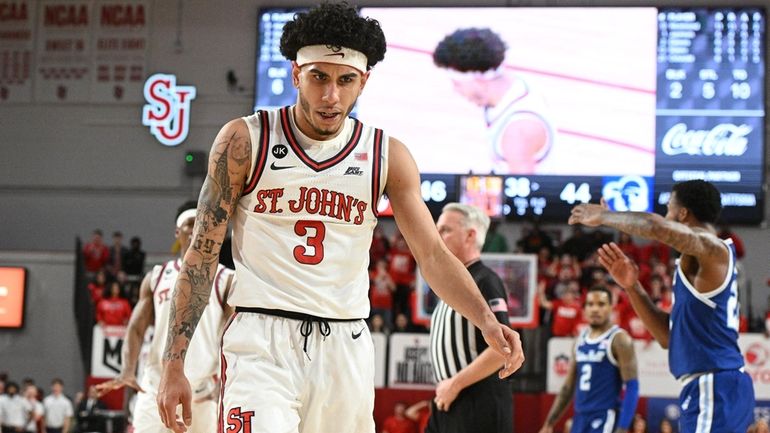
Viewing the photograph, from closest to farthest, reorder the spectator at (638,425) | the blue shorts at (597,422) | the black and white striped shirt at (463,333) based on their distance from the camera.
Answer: the black and white striped shirt at (463,333)
the blue shorts at (597,422)
the spectator at (638,425)

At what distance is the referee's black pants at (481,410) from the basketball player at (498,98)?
13.0 metres

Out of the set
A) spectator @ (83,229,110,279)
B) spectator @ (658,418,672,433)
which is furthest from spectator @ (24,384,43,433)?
spectator @ (658,418,672,433)

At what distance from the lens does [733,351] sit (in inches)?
242

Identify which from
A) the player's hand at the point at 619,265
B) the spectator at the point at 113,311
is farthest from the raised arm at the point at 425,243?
the spectator at the point at 113,311

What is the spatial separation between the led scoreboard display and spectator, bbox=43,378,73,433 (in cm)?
623

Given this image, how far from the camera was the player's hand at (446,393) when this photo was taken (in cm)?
596

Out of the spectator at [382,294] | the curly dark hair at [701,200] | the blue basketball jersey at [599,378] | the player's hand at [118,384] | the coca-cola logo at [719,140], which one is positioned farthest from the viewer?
the coca-cola logo at [719,140]

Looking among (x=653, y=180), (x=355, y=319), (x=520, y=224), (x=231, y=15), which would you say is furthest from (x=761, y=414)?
(x=231, y=15)

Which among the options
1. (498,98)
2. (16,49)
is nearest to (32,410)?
(16,49)

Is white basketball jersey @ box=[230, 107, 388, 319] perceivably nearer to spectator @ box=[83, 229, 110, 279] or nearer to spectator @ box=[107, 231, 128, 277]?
spectator @ box=[107, 231, 128, 277]

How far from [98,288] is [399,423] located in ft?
22.6

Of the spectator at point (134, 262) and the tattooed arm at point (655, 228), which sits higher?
the tattooed arm at point (655, 228)

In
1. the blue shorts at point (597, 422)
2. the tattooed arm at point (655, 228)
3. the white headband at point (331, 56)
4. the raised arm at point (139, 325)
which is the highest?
the white headband at point (331, 56)

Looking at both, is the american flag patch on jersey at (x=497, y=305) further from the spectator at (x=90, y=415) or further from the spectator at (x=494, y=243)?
the spectator at (x=494, y=243)
